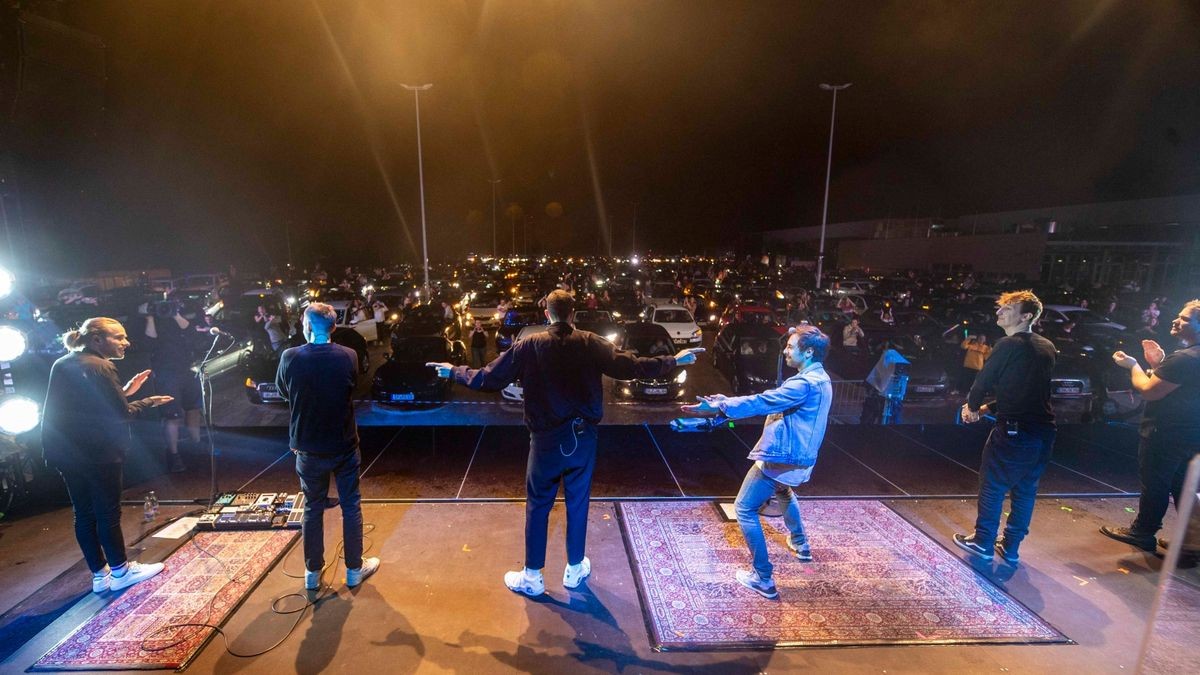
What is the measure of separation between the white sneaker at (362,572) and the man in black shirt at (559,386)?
4.52ft

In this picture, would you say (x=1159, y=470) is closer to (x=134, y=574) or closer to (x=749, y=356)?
(x=749, y=356)

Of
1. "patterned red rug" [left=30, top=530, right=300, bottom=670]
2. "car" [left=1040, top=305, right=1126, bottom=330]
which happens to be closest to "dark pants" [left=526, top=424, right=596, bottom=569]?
"patterned red rug" [left=30, top=530, right=300, bottom=670]

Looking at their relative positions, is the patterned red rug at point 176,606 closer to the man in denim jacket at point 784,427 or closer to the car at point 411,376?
the man in denim jacket at point 784,427

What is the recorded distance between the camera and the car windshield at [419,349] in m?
10.5

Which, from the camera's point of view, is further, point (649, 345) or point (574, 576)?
point (649, 345)

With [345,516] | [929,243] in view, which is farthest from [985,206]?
[345,516]

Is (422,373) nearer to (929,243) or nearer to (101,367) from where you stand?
(101,367)

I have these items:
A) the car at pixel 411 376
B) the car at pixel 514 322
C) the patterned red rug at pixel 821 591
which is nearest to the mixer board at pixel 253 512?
the patterned red rug at pixel 821 591

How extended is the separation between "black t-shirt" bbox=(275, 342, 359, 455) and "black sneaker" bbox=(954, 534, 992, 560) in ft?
17.3

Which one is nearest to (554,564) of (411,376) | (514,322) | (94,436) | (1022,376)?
(94,436)

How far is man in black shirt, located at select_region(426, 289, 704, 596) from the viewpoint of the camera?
12.1 feet

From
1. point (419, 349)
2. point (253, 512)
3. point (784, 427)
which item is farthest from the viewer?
point (419, 349)

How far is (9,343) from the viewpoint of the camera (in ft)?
17.1

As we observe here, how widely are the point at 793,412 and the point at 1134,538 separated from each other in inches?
152
